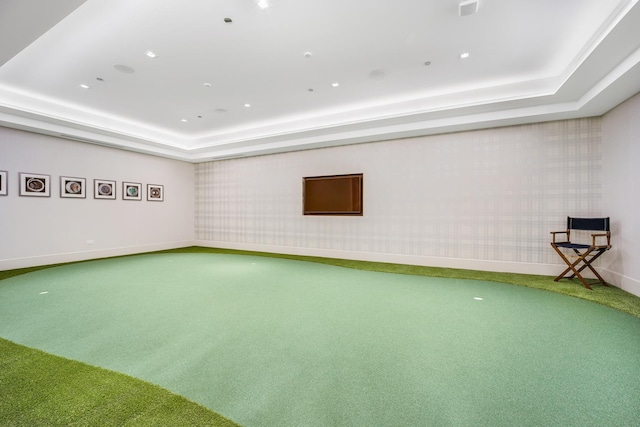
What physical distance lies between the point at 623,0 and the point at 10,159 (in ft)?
31.7

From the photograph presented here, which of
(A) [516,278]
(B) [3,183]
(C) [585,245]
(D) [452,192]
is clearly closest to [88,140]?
(B) [3,183]

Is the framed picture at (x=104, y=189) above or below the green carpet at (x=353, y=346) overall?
above

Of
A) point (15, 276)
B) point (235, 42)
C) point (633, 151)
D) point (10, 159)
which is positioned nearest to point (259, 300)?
point (235, 42)

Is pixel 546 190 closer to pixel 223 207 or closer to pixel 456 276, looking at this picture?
pixel 456 276

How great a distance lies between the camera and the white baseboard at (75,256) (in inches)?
211

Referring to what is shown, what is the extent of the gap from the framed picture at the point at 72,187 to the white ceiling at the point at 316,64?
104 cm

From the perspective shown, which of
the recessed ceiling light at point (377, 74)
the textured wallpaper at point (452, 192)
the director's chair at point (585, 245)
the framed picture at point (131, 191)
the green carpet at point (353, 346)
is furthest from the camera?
the framed picture at point (131, 191)

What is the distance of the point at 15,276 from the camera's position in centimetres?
472

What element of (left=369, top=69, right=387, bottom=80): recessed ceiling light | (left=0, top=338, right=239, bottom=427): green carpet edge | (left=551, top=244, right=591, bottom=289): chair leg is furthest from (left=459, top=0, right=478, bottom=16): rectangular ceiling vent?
(left=0, top=338, right=239, bottom=427): green carpet edge

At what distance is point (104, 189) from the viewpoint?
6.80 metres

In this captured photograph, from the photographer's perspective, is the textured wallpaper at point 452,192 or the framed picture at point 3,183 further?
the framed picture at point 3,183

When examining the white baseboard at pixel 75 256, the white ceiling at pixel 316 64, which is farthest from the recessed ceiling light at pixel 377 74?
the white baseboard at pixel 75 256

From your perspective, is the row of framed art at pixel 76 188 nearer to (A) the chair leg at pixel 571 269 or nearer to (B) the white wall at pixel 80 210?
(B) the white wall at pixel 80 210

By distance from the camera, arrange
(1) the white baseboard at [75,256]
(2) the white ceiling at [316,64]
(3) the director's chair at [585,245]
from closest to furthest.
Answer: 1. (2) the white ceiling at [316,64]
2. (3) the director's chair at [585,245]
3. (1) the white baseboard at [75,256]
